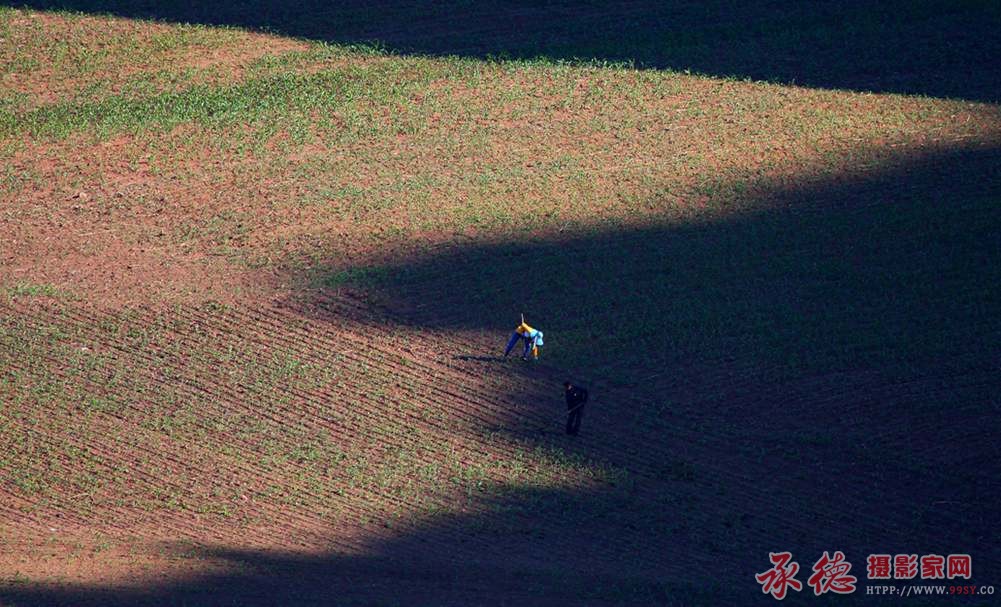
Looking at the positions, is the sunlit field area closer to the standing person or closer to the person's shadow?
the person's shadow

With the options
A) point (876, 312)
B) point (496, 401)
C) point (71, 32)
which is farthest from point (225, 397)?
point (71, 32)

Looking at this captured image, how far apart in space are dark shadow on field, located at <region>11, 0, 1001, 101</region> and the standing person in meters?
15.4

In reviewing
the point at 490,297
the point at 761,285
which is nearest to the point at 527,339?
the point at 490,297

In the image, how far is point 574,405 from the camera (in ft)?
63.2

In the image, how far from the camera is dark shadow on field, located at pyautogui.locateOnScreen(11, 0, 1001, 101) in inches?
1368

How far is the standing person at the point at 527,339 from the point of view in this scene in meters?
21.0

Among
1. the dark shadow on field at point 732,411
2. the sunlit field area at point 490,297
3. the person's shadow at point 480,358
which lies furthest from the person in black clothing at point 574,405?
the person's shadow at point 480,358

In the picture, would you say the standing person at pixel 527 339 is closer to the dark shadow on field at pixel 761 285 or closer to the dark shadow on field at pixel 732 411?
the dark shadow on field at pixel 761 285

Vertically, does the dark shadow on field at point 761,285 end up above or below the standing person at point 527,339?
above

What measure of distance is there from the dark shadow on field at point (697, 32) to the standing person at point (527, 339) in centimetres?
1540

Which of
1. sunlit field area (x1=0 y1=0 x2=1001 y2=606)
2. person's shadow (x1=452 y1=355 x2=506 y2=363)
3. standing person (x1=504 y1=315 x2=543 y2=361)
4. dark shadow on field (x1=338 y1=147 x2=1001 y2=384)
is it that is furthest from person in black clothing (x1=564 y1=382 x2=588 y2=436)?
person's shadow (x1=452 y1=355 x2=506 y2=363)

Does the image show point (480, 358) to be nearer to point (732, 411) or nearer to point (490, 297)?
point (490, 297)

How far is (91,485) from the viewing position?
1820 cm

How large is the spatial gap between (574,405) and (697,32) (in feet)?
67.6
